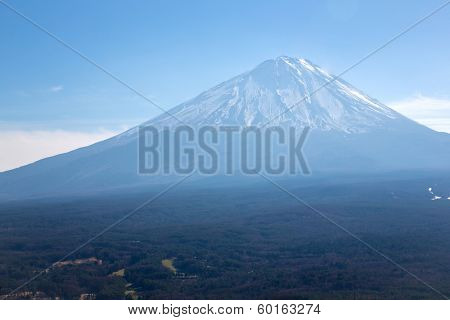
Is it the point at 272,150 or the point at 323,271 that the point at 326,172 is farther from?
the point at 323,271

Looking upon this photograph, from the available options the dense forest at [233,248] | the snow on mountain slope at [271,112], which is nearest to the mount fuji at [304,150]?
the snow on mountain slope at [271,112]

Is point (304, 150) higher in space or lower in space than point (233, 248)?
higher

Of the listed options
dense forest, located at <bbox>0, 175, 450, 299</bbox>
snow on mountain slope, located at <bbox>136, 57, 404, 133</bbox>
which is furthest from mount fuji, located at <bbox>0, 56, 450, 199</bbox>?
dense forest, located at <bbox>0, 175, 450, 299</bbox>

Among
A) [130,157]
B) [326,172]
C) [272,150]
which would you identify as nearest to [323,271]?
[326,172]

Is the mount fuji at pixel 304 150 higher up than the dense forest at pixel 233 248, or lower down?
higher up

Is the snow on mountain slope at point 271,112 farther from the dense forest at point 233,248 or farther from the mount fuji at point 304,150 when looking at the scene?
the dense forest at point 233,248

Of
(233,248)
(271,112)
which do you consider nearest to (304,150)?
(271,112)

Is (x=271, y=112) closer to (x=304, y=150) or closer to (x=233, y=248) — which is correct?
(x=304, y=150)

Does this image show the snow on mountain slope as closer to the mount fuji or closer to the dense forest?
the mount fuji

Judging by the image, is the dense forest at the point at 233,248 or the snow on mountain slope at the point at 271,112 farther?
the snow on mountain slope at the point at 271,112

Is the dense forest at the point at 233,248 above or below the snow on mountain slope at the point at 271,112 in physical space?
below
